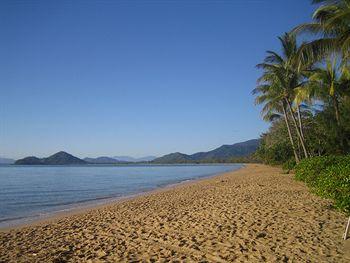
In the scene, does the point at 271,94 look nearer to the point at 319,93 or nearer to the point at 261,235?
the point at 319,93

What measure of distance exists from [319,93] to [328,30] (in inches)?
383

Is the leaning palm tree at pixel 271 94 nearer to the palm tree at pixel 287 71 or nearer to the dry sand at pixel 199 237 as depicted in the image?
the palm tree at pixel 287 71

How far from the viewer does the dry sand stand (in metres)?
6.23

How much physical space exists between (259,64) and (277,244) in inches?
888

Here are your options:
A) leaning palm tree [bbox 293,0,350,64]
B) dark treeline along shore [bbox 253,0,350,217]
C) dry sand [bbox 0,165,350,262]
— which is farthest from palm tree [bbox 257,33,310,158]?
dry sand [bbox 0,165,350,262]

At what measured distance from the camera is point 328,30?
14.6m

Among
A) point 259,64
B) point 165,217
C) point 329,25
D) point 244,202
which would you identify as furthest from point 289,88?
point 165,217

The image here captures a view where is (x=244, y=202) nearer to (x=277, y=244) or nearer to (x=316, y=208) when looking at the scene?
(x=316, y=208)

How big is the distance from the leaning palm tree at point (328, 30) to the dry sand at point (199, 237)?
6.79 metres

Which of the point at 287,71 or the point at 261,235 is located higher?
the point at 287,71

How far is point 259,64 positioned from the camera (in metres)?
27.2

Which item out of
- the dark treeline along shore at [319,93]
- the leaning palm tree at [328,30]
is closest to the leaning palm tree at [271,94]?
the dark treeline along shore at [319,93]

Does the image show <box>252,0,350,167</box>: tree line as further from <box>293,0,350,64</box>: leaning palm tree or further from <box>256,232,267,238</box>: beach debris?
<box>256,232,267,238</box>: beach debris

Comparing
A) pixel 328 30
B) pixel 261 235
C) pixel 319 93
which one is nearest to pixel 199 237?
pixel 261 235
